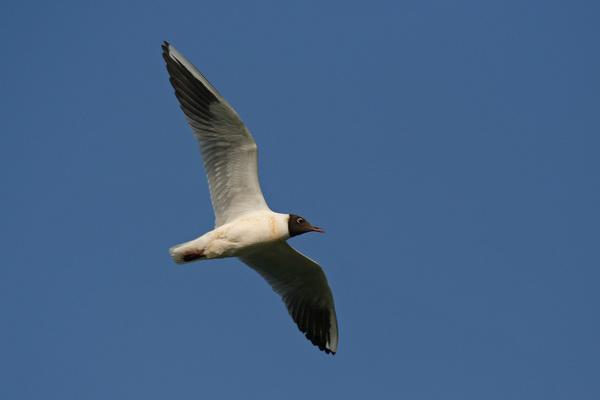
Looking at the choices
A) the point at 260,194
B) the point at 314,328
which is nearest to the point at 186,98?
the point at 260,194

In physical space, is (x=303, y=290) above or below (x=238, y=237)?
below

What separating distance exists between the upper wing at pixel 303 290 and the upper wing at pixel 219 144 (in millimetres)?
1048

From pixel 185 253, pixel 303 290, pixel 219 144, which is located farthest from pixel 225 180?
pixel 303 290

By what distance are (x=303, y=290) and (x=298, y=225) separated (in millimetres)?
1627

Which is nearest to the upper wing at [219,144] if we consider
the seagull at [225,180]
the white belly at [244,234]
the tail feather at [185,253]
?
the seagull at [225,180]

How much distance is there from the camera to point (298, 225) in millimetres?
14055

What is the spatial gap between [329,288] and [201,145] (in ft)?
9.87

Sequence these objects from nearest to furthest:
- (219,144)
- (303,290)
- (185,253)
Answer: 1. (185,253)
2. (219,144)
3. (303,290)

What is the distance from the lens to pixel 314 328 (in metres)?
15.6

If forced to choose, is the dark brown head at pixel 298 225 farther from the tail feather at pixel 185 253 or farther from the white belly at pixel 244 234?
the tail feather at pixel 185 253

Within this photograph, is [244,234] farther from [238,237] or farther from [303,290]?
[303,290]

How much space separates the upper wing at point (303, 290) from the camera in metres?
14.9

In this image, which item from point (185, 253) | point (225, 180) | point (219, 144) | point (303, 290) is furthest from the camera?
point (303, 290)

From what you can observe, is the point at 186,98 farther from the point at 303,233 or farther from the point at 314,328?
the point at 314,328
